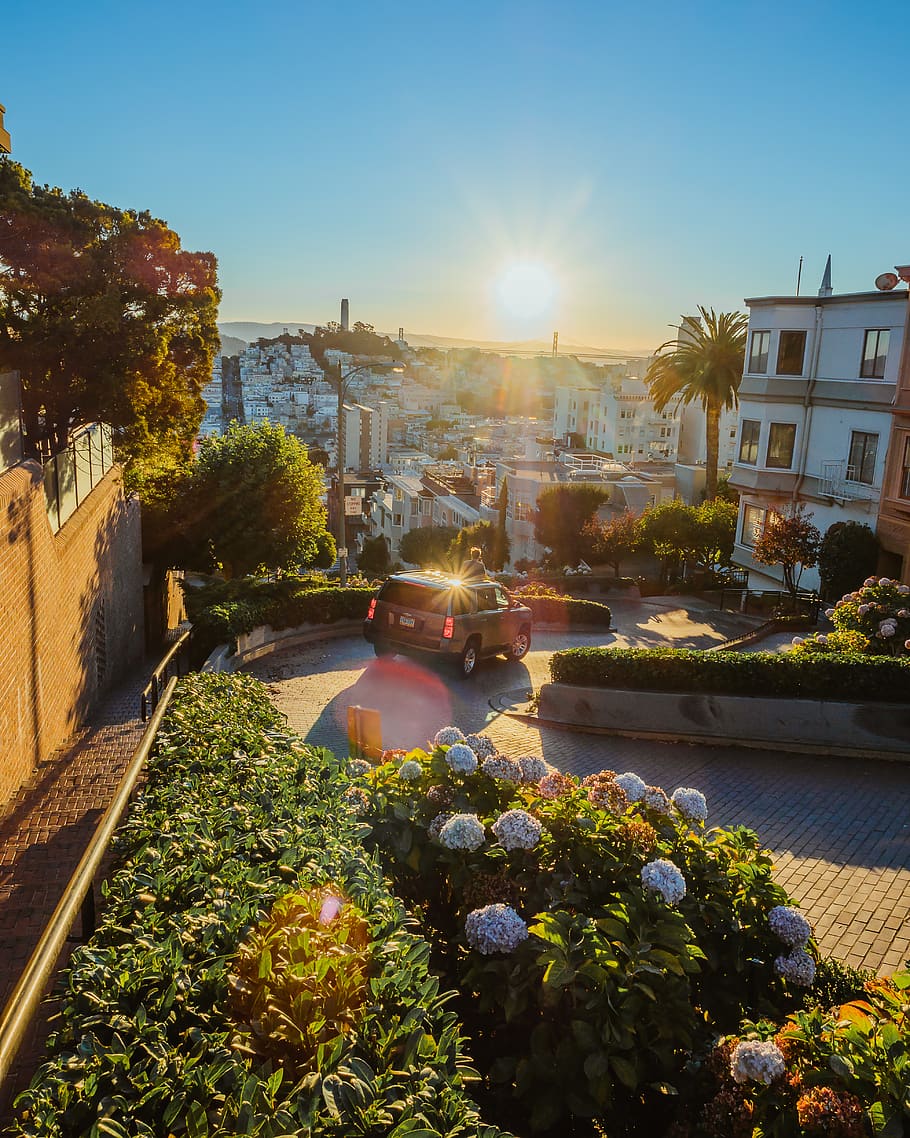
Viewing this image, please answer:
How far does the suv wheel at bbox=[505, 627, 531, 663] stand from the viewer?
55.9 feet

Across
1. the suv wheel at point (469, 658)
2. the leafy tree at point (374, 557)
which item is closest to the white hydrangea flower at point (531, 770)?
the suv wheel at point (469, 658)

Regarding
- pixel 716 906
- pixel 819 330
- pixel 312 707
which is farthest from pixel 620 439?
pixel 716 906

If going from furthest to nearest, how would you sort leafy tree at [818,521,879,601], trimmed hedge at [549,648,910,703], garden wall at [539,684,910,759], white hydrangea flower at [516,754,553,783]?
leafy tree at [818,521,879,601] → trimmed hedge at [549,648,910,703] → garden wall at [539,684,910,759] → white hydrangea flower at [516,754,553,783]

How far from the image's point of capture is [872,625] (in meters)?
14.2

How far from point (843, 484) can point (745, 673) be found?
19828 mm

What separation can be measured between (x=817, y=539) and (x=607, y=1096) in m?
26.1

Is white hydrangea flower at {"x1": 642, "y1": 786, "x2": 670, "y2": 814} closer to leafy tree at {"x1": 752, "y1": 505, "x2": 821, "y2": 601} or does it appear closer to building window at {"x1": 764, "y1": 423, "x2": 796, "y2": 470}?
leafy tree at {"x1": 752, "y1": 505, "x2": 821, "y2": 601}

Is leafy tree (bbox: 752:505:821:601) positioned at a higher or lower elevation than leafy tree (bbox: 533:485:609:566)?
higher

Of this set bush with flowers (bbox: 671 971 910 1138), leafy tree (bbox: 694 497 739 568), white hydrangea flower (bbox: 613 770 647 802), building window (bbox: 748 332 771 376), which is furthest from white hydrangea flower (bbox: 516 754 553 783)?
leafy tree (bbox: 694 497 739 568)

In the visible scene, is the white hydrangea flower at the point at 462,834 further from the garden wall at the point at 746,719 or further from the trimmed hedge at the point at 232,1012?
the garden wall at the point at 746,719

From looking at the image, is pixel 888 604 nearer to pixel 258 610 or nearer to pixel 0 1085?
pixel 258 610

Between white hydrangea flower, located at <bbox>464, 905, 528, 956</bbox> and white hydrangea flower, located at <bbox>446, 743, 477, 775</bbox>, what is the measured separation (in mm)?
1097

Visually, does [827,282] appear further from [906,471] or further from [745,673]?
[745,673]

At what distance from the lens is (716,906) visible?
440cm
